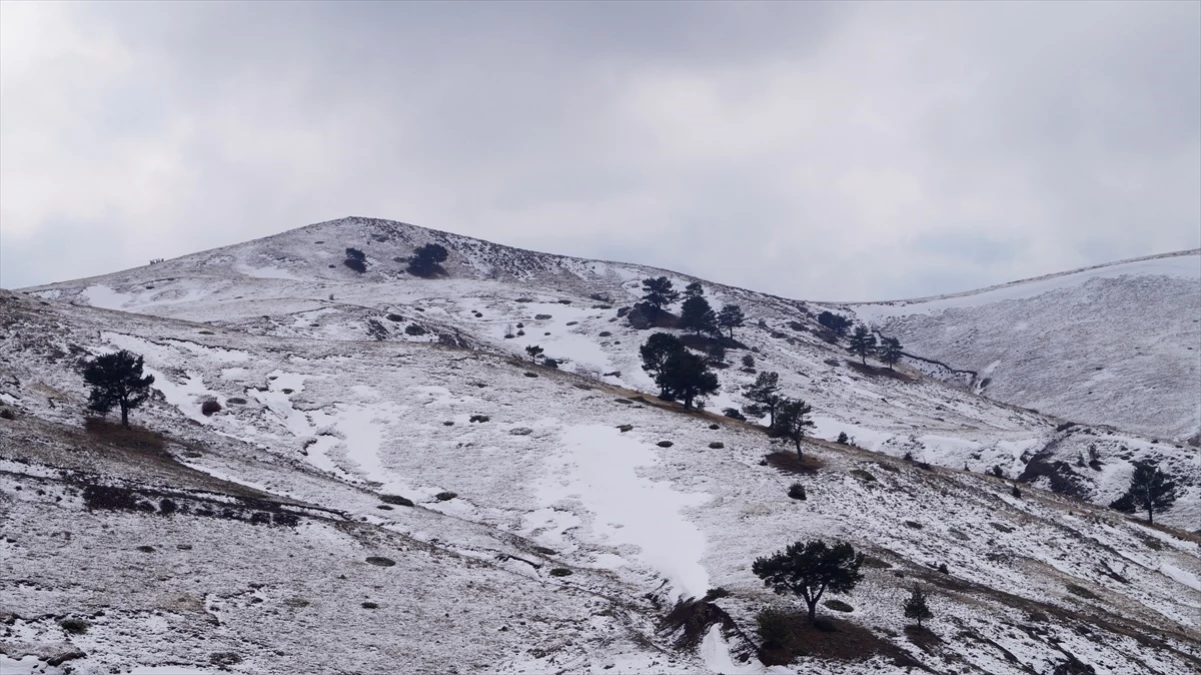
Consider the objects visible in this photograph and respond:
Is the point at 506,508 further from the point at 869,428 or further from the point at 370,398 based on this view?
the point at 869,428

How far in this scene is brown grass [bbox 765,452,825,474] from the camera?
59750mm

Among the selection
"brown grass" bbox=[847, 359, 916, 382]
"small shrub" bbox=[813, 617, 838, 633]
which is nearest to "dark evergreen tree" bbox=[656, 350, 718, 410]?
"small shrub" bbox=[813, 617, 838, 633]

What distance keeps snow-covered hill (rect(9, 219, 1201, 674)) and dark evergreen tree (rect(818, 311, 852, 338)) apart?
7652cm

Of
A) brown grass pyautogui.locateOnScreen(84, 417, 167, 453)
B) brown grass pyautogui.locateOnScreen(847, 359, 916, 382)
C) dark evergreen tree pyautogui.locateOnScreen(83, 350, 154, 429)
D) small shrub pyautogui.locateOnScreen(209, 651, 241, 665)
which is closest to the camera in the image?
small shrub pyautogui.locateOnScreen(209, 651, 241, 665)

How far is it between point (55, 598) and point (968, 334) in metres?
166

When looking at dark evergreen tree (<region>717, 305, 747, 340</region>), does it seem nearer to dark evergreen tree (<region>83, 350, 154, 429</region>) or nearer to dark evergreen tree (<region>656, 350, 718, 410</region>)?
dark evergreen tree (<region>656, 350, 718, 410</region>)

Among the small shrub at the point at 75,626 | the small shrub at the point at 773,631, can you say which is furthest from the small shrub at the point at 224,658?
the small shrub at the point at 773,631

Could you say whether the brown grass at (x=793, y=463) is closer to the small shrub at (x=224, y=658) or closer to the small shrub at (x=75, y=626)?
the small shrub at (x=224, y=658)

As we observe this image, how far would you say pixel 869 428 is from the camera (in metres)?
96.7

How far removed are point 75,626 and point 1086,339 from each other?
6067 inches

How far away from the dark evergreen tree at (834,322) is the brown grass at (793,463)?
379ft

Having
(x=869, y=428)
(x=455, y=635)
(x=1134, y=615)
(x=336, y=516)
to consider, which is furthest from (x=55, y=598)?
(x=869, y=428)

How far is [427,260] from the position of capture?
17900 cm

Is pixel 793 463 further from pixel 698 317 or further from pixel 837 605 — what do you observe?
pixel 698 317
